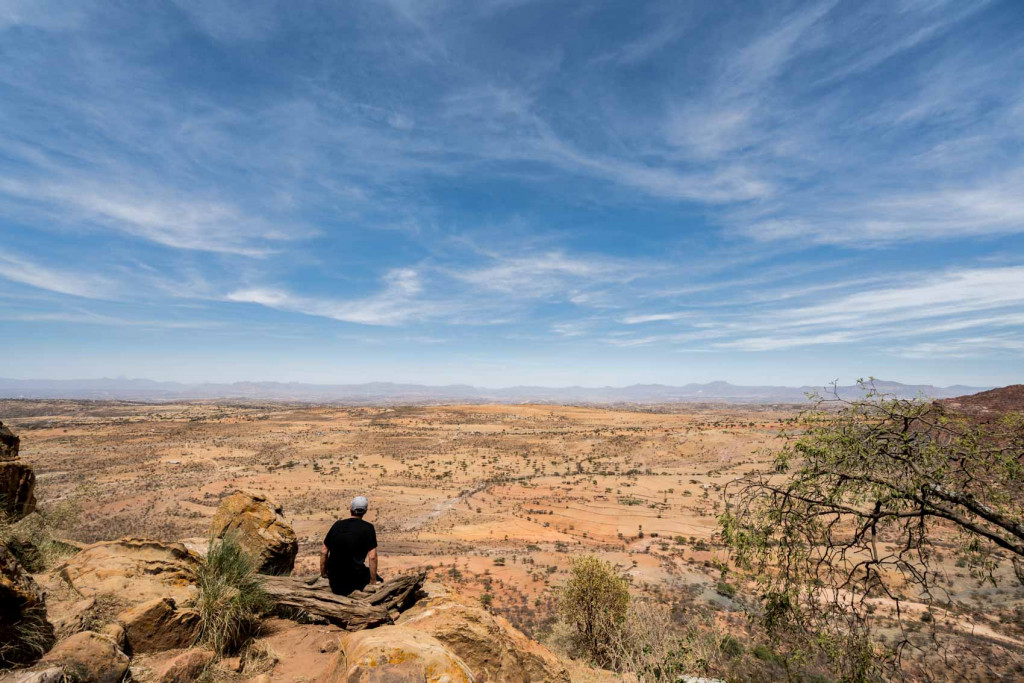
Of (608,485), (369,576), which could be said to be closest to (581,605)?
(369,576)

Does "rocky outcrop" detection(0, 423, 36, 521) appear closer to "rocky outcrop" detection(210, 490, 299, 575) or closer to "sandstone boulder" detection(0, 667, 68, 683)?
"rocky outcrop" detection(210, 490, 299, 575)

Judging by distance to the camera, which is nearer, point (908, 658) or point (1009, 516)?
point (1009, 516)

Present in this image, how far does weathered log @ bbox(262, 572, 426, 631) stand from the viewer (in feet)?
21.9

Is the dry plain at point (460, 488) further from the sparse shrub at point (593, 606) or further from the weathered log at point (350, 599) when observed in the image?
the weathered log at point (350, 599)

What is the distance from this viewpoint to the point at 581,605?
1251 centimetres

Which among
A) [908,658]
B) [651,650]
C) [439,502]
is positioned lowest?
[439,502]

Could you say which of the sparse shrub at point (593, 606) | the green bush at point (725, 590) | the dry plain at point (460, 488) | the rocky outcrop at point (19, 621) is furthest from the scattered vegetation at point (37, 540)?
the green bush at point (725, 590)

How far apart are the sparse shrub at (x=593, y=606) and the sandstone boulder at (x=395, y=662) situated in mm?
9332

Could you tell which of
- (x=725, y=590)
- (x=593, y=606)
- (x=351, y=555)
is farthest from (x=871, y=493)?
(x=725, y=590)

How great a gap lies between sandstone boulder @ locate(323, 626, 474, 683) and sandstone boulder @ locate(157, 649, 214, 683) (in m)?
1.74

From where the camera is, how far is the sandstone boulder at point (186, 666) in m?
4.80

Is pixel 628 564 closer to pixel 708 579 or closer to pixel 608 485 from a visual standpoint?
pixel 708 579

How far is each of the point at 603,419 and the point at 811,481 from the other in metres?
93.1

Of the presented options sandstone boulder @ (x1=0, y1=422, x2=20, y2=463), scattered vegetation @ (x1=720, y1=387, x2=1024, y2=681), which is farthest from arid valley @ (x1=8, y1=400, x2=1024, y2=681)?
sandstone boulder @ (x1=0, y1=422, x2=20, y2=463)
